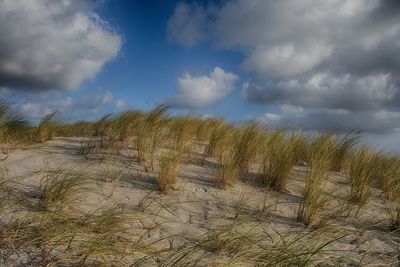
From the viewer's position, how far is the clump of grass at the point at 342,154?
5.69 metres

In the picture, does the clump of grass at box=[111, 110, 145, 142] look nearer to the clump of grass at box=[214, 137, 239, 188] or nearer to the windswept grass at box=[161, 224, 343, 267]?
the clump of grass at box=[214, 137, 239, 188]

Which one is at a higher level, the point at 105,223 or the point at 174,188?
the point at 174,188

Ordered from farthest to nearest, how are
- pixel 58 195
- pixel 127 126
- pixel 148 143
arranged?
pixel 127 126 → pixel 148 143 → pixel 58 195

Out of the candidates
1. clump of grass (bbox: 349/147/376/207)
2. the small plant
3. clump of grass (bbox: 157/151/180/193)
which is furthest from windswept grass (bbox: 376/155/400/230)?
clump of grass (bbox: 157/151/180/193)

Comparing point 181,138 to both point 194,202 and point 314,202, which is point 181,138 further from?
point 314,202

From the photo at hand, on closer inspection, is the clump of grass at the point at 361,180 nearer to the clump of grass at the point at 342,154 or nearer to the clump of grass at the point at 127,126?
the clump of grass at the point at 342,154

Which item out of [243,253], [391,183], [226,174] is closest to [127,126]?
[226,174]

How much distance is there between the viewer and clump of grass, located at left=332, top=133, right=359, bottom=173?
5688 millimetres

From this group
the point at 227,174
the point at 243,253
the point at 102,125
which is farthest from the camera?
the point at 102,125

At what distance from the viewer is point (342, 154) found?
18.7 ft

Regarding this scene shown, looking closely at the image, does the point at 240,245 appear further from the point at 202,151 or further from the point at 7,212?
the point at 202,151

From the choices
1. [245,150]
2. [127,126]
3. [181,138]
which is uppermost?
[127,126]

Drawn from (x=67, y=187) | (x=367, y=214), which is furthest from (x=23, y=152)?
(x=367, y=214)

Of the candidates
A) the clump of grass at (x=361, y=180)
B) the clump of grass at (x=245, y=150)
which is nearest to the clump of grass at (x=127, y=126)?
the clump of grass at (x=245, y=150)
